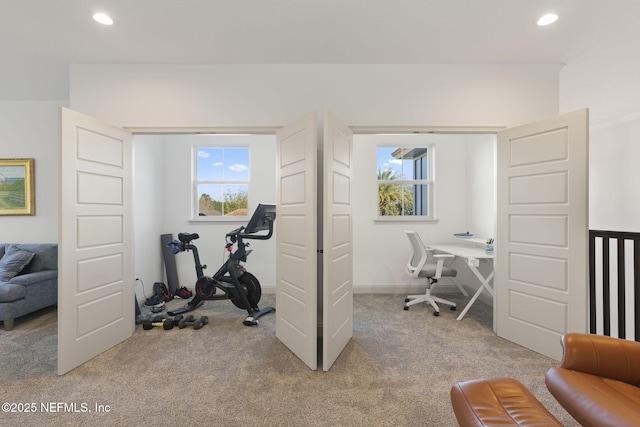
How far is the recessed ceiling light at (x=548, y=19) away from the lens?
2.05m

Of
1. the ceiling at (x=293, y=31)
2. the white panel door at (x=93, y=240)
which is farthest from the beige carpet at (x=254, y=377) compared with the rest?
the ceiling at (x=293, y=31)

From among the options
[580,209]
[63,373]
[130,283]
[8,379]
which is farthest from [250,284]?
[580,209]

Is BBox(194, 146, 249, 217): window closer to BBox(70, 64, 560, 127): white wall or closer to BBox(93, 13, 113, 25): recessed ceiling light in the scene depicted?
BBox(70, 64, 560, 127): white wall

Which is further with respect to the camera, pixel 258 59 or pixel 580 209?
pixel 258 59

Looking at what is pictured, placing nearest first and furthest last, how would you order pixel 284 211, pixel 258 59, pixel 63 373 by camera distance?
pixel 63 373 → pixel 284 211 → pixel 258 59

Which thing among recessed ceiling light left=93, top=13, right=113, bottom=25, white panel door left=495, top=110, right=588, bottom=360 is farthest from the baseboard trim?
recessed ceiling light left=93, top=13, right=113, bottom=25

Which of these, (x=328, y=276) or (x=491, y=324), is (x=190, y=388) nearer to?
(x=328, y=276)

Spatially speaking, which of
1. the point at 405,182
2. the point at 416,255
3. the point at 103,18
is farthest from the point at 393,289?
the point at 103,18

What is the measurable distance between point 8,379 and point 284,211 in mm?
2358

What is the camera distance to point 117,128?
2.54m

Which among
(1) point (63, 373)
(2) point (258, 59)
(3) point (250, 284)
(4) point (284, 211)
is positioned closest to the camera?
(1) point (63, 373)

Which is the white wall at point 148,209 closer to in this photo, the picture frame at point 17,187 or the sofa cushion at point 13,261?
the sofa cushion at point 13,261

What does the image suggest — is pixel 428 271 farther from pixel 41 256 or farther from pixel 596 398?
pixel 41 256

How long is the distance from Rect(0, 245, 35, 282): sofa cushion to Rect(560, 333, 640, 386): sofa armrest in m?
4.88
